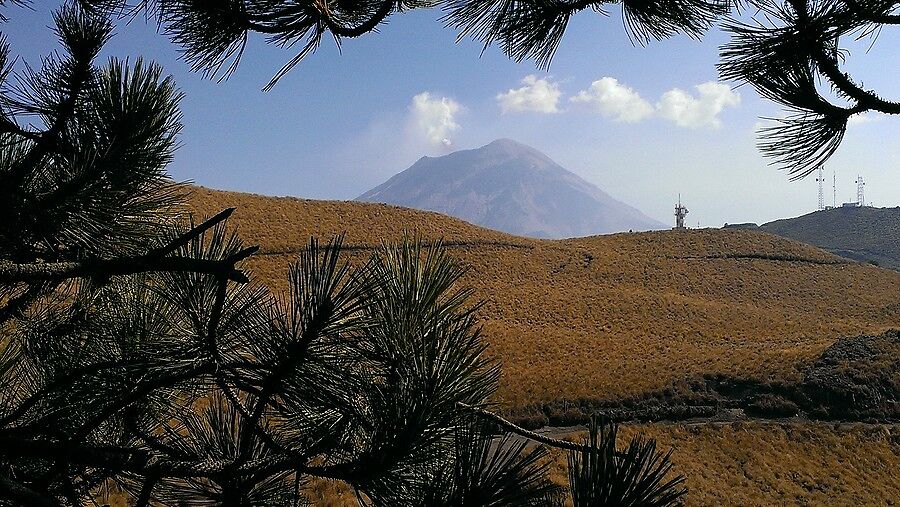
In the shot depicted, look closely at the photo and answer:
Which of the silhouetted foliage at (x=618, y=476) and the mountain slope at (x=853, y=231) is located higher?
the mountain slope at (x=853, y=231)

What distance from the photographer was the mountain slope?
107m

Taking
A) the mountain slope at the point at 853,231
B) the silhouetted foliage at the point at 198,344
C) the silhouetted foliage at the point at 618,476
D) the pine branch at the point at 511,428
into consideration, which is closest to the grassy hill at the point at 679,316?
the silhouetted foliage at the point at 198,344

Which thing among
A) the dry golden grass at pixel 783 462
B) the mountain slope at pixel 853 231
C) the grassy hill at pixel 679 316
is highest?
the mountain slope at pixel 853 231

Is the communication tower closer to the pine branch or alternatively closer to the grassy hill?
the grassy hill

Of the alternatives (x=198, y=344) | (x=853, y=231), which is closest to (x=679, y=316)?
(x=198, y=344)

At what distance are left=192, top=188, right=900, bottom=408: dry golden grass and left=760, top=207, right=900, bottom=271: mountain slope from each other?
211 feet

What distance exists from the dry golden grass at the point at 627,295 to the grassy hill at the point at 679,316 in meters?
0.17

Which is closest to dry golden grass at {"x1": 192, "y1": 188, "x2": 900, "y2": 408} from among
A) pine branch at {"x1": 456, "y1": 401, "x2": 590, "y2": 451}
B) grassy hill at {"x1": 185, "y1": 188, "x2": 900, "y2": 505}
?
grassy hill at {"x1": 185, "y1": 188, "x2": 900, "y2": 505}

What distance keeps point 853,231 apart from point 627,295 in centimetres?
11044

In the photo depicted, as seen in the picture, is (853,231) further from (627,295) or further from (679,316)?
(679,316)

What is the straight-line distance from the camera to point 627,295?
1777 inches

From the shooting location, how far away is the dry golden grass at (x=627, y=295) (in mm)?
28078

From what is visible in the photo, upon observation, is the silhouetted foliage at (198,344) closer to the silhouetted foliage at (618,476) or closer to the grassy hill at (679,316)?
the silhouetted foliage at (618,476)

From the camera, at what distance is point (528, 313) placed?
4006 centimetres
